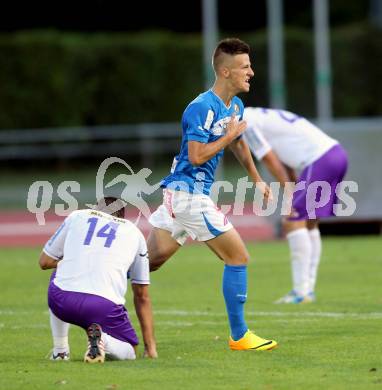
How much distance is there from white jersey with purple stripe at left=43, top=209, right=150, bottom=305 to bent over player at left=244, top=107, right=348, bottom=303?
423 centimetres

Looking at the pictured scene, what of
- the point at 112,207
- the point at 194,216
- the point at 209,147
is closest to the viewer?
the point at 112,207

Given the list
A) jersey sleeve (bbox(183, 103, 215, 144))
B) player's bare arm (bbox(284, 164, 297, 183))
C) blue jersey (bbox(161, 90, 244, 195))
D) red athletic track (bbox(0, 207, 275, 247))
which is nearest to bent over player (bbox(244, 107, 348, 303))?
player's bare arm (bbox(284, 164, 297, 183))

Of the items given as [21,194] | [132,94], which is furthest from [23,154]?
[132,94]

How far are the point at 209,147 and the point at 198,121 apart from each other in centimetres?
21

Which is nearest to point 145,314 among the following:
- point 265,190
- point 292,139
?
point 265,190

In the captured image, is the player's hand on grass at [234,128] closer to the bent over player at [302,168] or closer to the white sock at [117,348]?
the white sock at [117,348]

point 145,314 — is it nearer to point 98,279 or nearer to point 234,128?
point 98,279

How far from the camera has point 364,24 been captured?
3806 centimetres

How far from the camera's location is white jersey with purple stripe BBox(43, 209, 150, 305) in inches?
340

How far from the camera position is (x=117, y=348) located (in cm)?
873

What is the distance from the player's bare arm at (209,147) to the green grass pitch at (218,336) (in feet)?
4.56

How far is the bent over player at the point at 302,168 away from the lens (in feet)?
42.3

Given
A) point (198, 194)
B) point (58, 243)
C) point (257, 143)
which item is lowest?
point (257, 143)

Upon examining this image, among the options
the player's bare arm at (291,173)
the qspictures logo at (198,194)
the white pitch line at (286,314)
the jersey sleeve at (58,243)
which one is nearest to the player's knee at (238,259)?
the qspictures logo at (198,194)
